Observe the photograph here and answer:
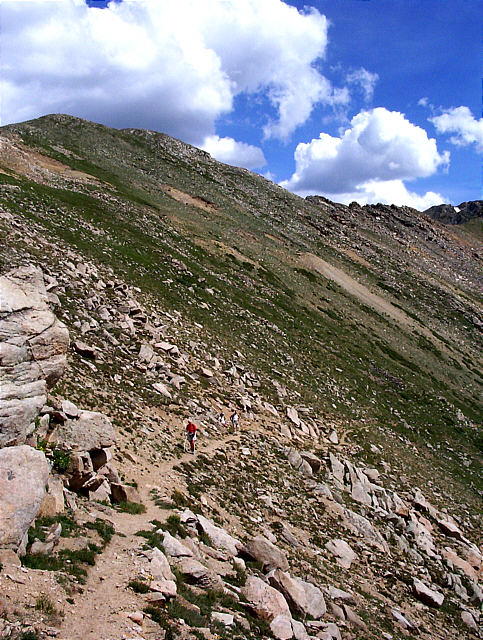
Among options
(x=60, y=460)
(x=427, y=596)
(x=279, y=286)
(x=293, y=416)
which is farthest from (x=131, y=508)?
(x=279, y=286)

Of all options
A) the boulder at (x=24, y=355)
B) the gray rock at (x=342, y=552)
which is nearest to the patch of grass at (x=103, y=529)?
the boulder at (x=24, y=355)

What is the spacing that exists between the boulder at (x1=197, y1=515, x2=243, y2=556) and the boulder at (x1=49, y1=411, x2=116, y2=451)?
438cm

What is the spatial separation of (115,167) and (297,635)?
Answer: 288 ft

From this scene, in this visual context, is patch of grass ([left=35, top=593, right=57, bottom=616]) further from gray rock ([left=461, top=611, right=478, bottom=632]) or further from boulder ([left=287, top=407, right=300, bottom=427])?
boulder ([left=287, top=407, right=300, bottom=427])

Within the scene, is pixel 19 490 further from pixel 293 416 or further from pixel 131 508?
pixel 293 416

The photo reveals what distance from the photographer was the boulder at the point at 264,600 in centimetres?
1066

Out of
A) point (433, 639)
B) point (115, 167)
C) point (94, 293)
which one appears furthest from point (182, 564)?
point (115, 167)

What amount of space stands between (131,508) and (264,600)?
500 cm

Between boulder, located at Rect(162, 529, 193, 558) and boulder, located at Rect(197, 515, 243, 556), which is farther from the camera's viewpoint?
boulder, located at Rect(197, 515, 243, 556)

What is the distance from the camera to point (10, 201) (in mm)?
35281

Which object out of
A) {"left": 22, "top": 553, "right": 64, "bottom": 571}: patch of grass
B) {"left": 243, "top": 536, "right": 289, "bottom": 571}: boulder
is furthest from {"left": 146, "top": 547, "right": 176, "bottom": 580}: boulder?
{"left": 243, "top": 536, "right": 289, "bottom": 571}: boulder

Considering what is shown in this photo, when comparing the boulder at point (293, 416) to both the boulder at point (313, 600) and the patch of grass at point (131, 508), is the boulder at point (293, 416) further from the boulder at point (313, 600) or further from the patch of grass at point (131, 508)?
the patch of grass at point (131, 508)

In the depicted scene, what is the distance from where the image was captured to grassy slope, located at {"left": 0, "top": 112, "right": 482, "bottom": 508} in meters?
37.0

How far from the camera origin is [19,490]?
921 centimetres
